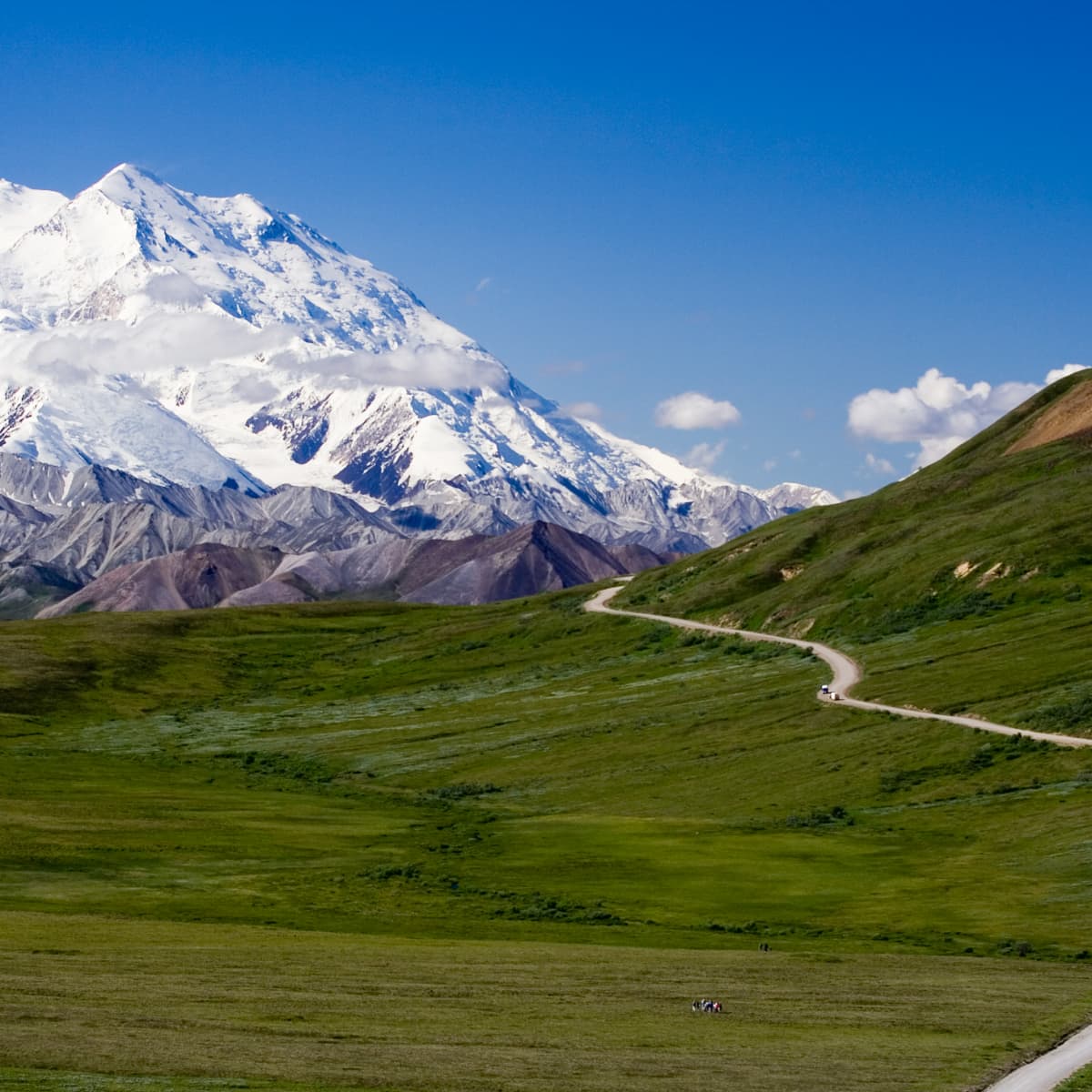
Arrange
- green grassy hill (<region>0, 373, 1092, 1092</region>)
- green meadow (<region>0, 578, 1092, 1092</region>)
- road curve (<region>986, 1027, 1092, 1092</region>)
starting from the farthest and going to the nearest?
green grassy hill (<region>0, 373, 1092, 1092</region>) < green meadow (<region>0, 578, 1092, 1092</region>) < road curve (<region>986, 1027, 1092, 1092</region>)

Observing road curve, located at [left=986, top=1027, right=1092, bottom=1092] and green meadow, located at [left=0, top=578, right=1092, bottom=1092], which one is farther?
green meadow, located at [left=0, top=578, right=1092, bottom=1092]

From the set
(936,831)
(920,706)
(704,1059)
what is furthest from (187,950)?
(920,706)

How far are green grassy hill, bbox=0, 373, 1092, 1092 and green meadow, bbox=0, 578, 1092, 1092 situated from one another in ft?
1.03

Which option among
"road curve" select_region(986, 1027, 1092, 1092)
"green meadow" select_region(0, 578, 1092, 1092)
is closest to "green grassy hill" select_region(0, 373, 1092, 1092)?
"green meadow" select_region(0, 578, 1092, 1092)

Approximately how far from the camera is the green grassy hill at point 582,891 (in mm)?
52812

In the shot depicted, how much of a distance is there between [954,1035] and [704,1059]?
35.9 feet

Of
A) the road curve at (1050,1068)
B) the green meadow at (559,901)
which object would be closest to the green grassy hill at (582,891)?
the green meadow at (559,901)

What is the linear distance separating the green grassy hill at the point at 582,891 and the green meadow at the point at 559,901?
1.03 ft

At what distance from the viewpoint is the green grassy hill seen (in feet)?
173

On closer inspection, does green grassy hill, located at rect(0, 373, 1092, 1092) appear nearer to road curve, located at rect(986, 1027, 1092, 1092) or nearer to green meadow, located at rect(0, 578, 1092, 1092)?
green meadow, located at rect(0, 578, 1092, 1092)

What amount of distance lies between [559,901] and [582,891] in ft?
12.2

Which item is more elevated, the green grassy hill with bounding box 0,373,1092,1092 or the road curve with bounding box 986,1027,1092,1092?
the green grassy hill with bounding box 0,373,1092,1092

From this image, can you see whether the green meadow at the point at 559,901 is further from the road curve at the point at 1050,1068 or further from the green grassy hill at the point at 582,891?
the road curve at the point at 1050,1068

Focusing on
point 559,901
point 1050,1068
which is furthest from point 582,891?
point 1050,1068
